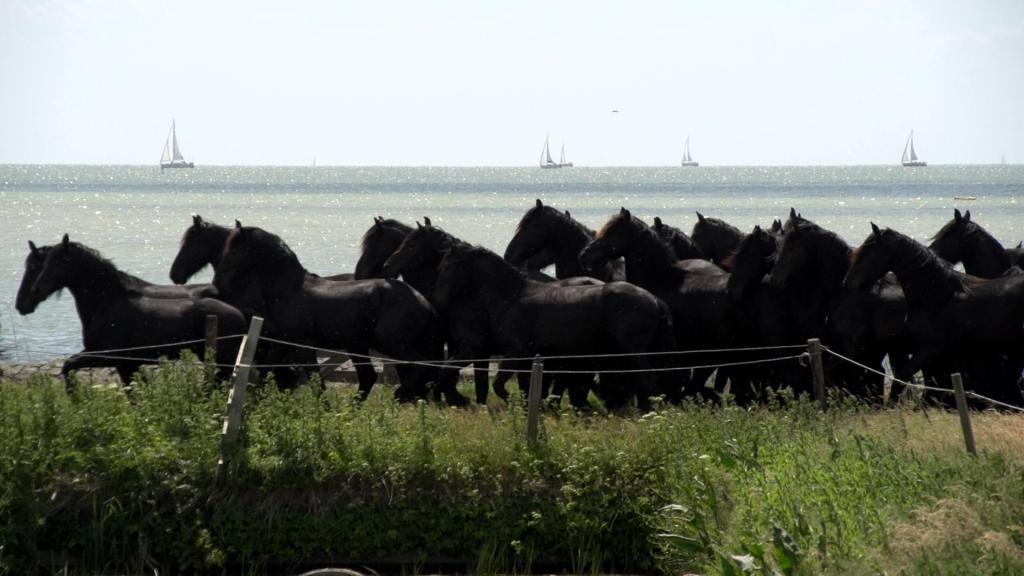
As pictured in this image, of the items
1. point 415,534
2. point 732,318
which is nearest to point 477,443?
point 415,534

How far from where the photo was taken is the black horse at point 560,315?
15.2 m

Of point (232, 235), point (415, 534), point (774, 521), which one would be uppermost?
point (232, 235)

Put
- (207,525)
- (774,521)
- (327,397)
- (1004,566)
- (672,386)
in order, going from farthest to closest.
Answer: (672,386) < (327,397) < (207,525) < (774,521) < (1004,566)

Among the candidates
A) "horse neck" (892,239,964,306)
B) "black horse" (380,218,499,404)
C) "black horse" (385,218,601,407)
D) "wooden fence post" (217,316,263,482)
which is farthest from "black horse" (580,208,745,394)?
"wooden fence post" (217,316,263,482)

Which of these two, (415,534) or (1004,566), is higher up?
(1004,566)

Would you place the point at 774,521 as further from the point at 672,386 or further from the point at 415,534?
the point at 672,386

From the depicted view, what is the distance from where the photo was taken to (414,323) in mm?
16062

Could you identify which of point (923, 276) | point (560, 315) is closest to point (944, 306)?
point (923, 276)

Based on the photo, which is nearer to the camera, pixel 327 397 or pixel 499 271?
pixel 327 397

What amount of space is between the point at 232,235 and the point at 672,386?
4.85m

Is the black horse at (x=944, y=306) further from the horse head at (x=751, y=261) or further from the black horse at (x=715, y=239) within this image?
the black horse at (x=715, y=239)

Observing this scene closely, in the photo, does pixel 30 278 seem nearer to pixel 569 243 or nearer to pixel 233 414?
pixel 233 414

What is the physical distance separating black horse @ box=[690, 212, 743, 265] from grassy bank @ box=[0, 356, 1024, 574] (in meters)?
8.27

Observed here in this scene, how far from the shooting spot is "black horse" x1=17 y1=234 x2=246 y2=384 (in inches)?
596
